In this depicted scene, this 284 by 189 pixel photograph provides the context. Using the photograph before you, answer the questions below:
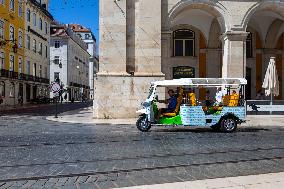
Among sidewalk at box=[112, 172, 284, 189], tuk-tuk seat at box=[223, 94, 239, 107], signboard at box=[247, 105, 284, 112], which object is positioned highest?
tuk-tuk seat at box=[223, 94, 239, 107]

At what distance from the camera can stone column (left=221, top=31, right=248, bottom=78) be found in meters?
21.4

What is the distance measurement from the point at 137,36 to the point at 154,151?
40.6ft

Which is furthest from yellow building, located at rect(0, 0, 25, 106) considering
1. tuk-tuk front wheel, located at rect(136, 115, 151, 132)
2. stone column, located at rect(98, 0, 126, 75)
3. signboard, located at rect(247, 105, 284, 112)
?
tuk-tuk front wheel, located at rect(136, 115, 151, 132)

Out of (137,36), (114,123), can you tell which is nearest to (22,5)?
(137,36)

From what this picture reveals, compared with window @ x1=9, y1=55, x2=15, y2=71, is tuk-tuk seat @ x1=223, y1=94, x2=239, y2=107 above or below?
below

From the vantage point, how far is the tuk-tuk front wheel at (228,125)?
14.5 metres

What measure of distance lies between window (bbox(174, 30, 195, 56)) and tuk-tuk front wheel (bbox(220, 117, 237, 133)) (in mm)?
15023

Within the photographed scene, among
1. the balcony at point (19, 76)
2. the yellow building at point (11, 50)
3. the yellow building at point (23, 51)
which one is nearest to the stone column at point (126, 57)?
the yellow building at point (23, 51)

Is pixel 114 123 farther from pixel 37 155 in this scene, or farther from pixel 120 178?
pixel 120 178

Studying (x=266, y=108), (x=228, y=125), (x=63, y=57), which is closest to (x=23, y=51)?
(x=63, y=57)

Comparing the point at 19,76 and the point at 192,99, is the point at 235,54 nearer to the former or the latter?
the point at 192,99

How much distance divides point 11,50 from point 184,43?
24.4 meters

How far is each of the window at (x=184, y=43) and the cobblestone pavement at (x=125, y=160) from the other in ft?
58.3

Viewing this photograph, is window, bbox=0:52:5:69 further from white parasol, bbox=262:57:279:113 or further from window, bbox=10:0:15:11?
white parasol, bbox=262:57:279:113
